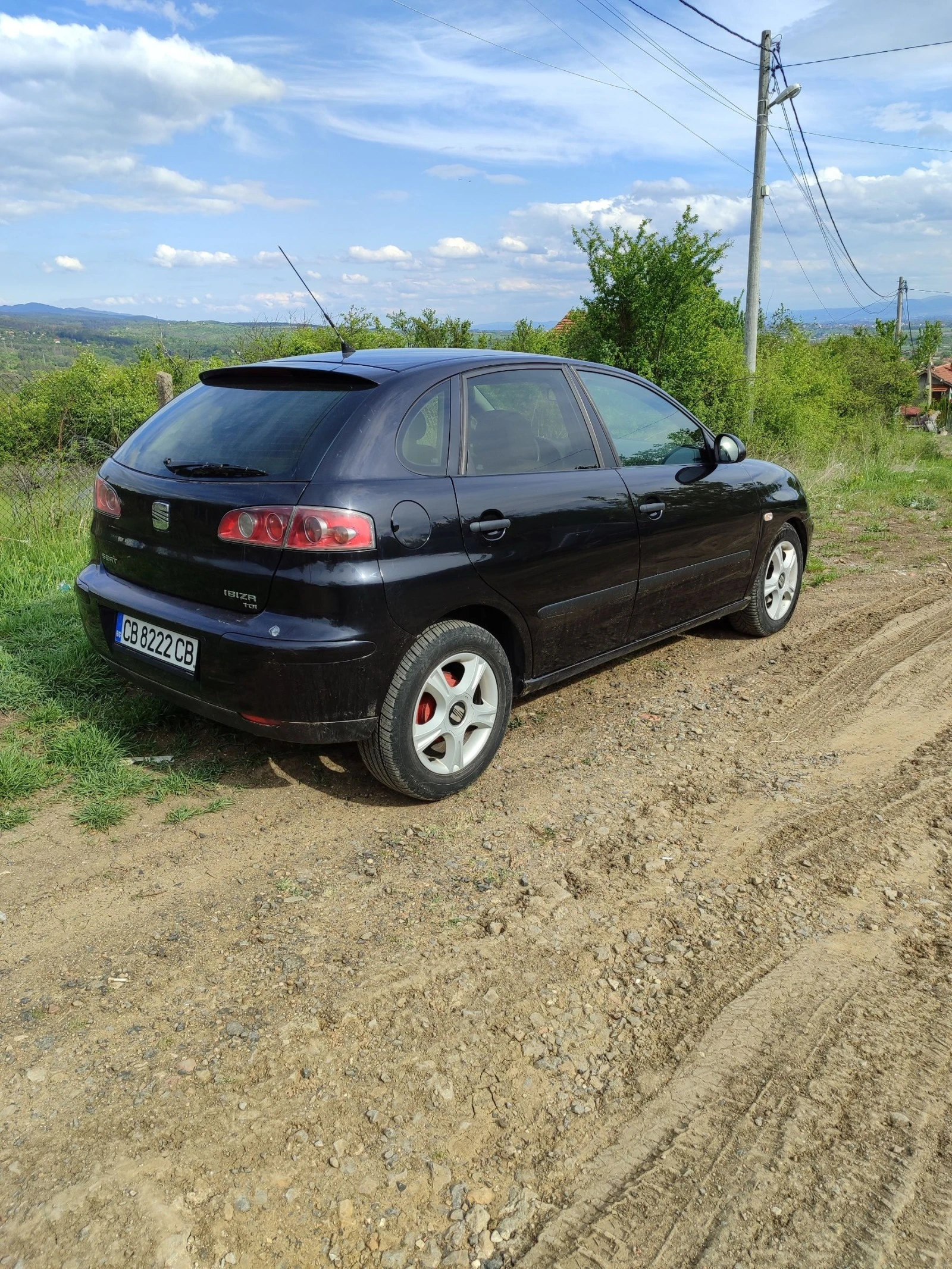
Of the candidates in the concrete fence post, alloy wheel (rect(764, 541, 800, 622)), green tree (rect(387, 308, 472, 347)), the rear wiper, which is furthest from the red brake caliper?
green tree (rect(387, 308, 472, 347))

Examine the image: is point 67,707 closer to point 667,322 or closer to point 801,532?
point 801,532

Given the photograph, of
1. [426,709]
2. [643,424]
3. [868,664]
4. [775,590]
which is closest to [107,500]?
[426,709]

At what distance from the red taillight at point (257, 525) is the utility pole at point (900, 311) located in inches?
2145

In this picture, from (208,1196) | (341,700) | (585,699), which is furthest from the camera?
(585,699)

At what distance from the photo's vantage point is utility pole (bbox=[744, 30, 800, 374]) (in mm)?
16625

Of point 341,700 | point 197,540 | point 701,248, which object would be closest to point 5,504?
point 197,540

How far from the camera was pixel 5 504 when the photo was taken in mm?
6934

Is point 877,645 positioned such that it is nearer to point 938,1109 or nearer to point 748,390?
point 938,1109

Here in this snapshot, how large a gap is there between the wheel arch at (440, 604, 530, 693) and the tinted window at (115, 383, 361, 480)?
89 centimetres

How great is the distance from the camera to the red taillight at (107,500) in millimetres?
3795

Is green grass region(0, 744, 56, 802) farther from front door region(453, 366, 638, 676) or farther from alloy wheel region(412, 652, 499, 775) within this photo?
front door region(453, 366, 638, 676)

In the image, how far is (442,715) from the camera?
3629 mm

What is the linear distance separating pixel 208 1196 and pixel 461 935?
1.10 m

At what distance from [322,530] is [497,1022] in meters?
1.68
